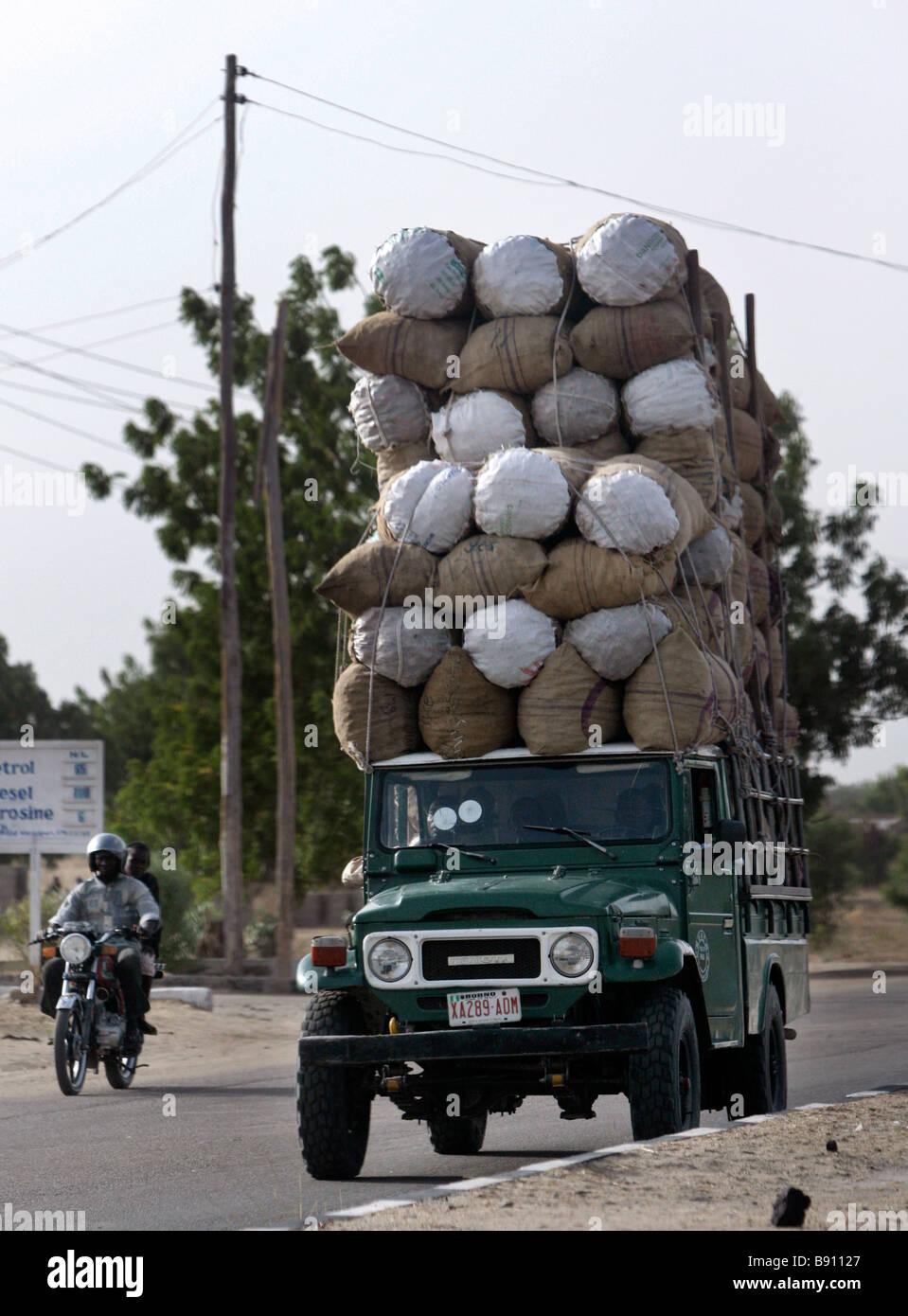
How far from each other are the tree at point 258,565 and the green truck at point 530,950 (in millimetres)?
26187

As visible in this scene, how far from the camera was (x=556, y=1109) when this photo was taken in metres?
14.2

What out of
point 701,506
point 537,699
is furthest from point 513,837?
point 701,506

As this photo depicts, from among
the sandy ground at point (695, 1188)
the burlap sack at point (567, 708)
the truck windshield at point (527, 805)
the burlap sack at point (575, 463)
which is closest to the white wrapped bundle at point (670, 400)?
the burlap sack at point (575, 463)

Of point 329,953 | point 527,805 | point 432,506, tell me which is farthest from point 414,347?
point 329,953

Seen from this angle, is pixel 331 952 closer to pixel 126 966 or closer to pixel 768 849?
pixel 768 849

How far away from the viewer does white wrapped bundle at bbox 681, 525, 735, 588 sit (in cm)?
1273

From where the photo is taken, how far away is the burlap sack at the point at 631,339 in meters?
12.8

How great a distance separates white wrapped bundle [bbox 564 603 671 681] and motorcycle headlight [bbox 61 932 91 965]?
208 inches

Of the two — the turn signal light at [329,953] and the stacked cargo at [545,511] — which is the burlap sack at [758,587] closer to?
the stacked cargo at [545,511]

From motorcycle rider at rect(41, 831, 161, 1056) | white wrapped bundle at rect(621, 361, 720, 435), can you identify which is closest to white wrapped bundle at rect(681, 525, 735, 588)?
white wrapped bundle at rect(621, 361, 720, 435)

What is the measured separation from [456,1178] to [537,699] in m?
2.66

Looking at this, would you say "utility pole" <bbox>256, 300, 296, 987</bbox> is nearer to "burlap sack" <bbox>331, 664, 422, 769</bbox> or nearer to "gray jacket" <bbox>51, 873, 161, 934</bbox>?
"gray jacket" <bbox>51, 873, 161, 934</bbox>

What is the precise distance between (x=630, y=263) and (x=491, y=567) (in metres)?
2.40
